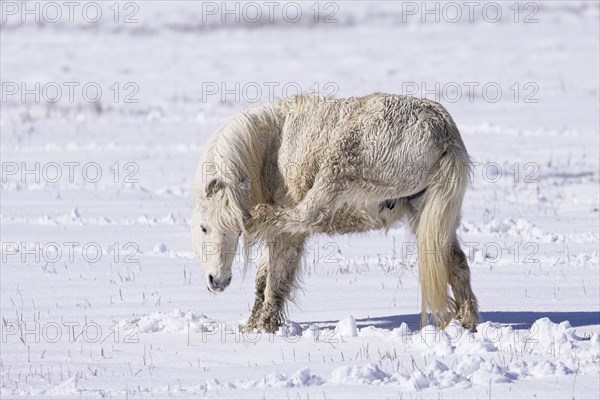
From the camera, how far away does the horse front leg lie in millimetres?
7613

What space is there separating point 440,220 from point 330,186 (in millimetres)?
785

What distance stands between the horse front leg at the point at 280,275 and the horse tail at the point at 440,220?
94 cm

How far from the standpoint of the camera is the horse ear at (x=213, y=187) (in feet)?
24.1

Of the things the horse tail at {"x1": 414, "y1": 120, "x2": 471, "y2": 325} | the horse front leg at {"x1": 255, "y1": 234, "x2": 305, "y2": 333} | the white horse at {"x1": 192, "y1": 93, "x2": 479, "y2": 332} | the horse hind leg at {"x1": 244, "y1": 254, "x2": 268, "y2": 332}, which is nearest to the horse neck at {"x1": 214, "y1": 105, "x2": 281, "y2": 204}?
the white horse at {"x1": 192, "y1": 93, "x2": 479, "y2": 332}

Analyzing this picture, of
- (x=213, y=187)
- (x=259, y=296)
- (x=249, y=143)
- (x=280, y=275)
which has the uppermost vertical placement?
(x=249, y=143)

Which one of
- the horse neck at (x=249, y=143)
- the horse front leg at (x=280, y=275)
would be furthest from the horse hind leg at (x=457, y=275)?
the horse neck at (x=249, y=143)

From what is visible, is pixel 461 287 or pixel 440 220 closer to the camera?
pixel 440 220

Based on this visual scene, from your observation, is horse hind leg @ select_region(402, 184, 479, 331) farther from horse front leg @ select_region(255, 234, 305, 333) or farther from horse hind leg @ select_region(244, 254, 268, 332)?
horse hind leg @ select_region(244, 254, 268, 332)

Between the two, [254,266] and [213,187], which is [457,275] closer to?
[213,187]

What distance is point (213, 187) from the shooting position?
290 inches

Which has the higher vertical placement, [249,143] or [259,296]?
[249,143]

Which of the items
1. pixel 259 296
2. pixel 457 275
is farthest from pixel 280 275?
pixel 457 275

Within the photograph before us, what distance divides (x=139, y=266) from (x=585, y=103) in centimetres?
1429

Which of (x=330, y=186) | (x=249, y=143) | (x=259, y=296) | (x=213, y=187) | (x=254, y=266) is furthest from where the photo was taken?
(x=254, y=266)
